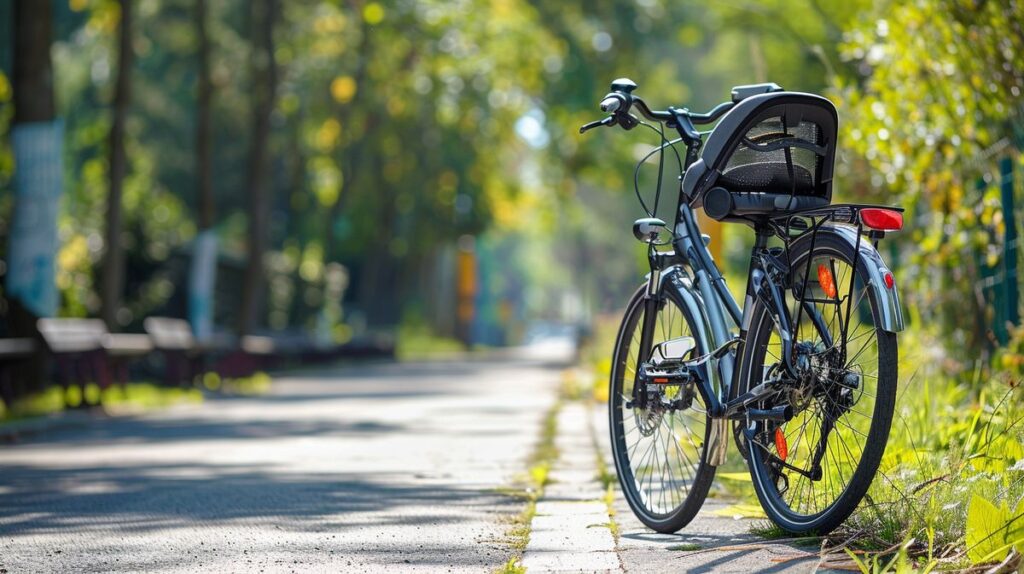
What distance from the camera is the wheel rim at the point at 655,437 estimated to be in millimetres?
6129

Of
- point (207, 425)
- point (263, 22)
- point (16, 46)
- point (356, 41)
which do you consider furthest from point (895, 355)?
point (356, 41)

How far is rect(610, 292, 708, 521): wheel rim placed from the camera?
6.13m

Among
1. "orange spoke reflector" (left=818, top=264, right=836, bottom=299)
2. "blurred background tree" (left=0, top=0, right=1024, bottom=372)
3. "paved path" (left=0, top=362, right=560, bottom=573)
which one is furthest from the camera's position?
"blurred background tree" (left=0, top=0, right=1024, bottom=372)

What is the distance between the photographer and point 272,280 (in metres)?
44.0

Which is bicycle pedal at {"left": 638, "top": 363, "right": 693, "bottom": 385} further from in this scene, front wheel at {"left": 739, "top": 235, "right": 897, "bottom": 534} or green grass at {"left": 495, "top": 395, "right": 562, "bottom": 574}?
green grass at {"left": 495, "top": 395, "right": 562, "bottom": 574}

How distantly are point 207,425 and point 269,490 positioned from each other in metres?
6.98

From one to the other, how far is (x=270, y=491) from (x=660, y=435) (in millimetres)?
2611

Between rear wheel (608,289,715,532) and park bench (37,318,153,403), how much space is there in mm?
10847

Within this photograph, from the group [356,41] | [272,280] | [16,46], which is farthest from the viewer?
[272,280]

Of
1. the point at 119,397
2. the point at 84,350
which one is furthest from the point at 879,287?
the point at 119,397

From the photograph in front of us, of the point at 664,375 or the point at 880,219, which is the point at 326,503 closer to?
the point at 664,375

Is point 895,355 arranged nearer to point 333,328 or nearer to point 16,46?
point 16,46

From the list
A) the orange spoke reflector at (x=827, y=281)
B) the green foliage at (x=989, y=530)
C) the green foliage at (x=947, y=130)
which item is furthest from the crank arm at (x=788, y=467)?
the green foliage at (x=947, y=130)

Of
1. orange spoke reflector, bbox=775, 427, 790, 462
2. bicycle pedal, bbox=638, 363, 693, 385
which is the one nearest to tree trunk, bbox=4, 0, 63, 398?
bicycle pedal, bbox=638, 363, 693, 385
